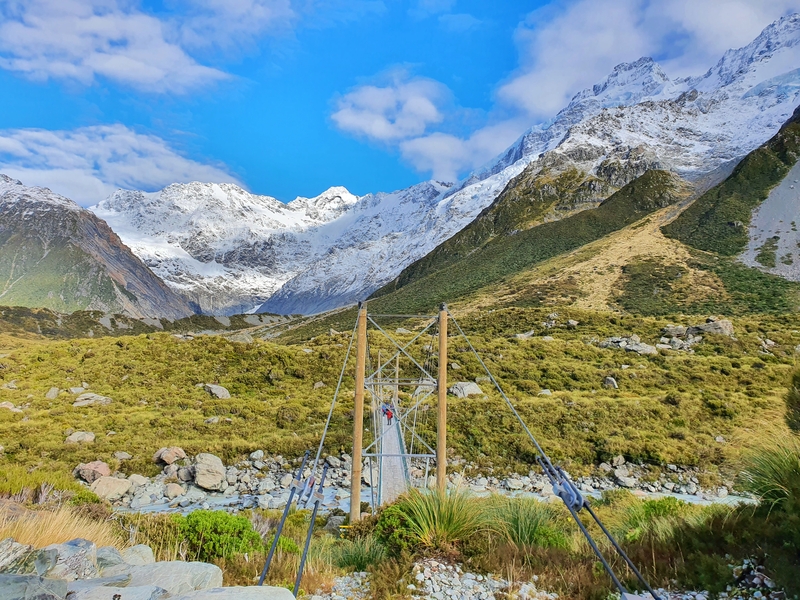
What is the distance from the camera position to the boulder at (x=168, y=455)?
1366 cm

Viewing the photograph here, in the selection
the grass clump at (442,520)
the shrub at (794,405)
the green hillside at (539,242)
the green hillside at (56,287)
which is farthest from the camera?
the green hillside at (56,287)

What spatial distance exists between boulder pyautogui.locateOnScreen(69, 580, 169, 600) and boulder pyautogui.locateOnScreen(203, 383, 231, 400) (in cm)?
1809

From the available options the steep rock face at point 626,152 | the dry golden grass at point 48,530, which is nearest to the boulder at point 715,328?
the dry golden grass at point 48,530

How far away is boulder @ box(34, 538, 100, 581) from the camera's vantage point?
11.3 feet

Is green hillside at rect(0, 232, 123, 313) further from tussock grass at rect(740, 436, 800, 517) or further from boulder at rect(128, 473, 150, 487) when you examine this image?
tussock grass at rect(740, 436, 800, 517)

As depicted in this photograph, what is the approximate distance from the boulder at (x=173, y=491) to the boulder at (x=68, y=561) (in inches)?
355

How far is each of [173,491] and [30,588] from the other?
404 inches

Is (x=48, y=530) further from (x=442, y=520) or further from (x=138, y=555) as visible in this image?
(x=442, y=520)

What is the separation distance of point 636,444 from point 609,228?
86.7m

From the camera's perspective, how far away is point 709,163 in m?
121

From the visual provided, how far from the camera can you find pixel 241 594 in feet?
10.5

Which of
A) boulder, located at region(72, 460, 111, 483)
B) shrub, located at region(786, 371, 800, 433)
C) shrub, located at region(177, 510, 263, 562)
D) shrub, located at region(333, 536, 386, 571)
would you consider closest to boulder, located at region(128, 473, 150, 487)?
boulder, located at region(72, 460, 111, 483)

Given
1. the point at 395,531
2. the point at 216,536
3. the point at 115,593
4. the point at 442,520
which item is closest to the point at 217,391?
the point at 216,536

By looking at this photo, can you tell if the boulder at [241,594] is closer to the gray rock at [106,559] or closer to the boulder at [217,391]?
the gray rock at [106,559]
